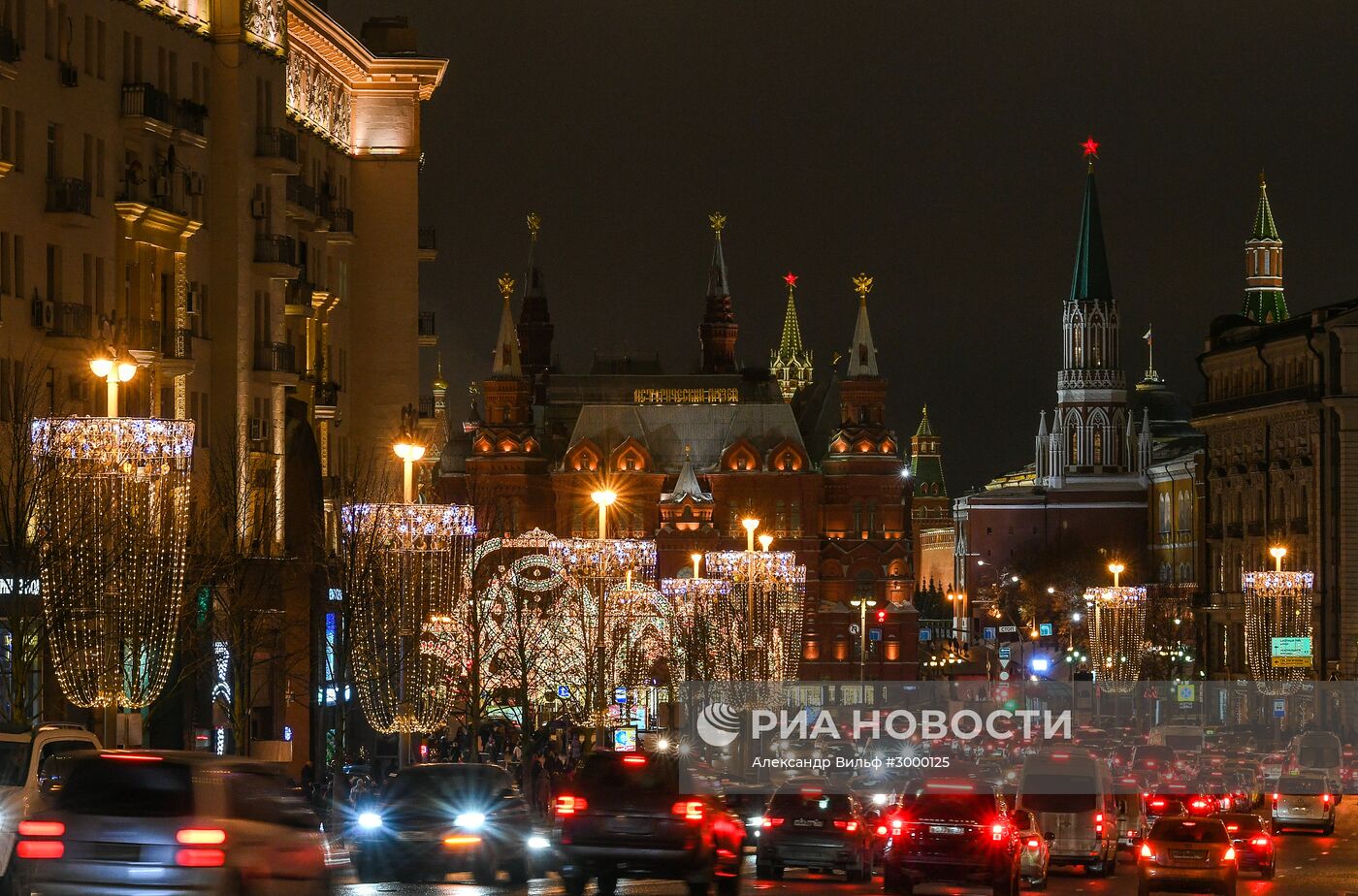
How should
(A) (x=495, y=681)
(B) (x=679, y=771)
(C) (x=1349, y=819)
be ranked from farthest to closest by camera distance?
(A) (x=495, y=681) < (C) (x=1349, y=819) < (B) (x=679, y=771)

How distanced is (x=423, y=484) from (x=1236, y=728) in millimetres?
32808

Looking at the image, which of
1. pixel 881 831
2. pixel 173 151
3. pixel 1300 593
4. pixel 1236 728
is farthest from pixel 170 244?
pixel 1300 593

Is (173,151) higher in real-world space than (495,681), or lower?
higher

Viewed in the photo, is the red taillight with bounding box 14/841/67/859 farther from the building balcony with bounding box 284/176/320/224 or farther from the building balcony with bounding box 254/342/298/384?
the building balcony with bounding box 284/176/320/224

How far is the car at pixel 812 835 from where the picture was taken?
136 ft

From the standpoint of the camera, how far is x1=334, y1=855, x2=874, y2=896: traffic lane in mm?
32688

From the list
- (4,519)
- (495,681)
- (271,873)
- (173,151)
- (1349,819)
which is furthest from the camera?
(495,681)

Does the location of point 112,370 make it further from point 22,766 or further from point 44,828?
point 44,828

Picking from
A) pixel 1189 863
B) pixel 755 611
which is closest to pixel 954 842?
pixel 1189 863

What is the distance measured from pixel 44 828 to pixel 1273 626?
4395 inches

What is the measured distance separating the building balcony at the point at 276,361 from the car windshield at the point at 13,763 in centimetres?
3855

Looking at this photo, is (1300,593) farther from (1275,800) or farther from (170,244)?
(170,244)

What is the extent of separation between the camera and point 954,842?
118 ft

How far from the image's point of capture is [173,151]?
61156mm
